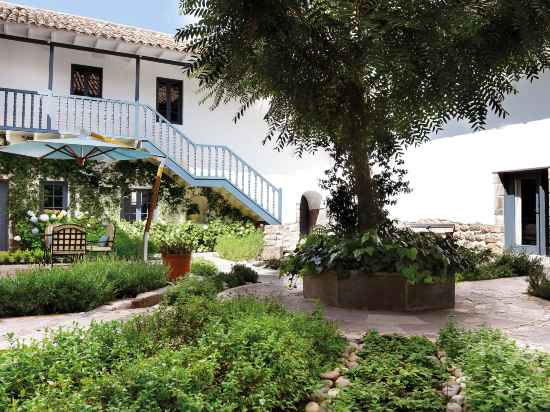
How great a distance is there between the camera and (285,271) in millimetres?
5855

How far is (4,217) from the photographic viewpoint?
11.7 metres

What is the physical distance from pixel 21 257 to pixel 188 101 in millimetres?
6792

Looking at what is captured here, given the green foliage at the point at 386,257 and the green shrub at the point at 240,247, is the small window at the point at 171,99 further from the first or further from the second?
the green foliage at the point at 386,257

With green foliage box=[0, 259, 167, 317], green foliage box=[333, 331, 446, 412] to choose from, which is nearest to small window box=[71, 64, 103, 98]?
green foliage box=[0, 259, 167, 317]

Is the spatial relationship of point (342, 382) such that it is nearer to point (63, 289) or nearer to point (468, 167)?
point (63, 289)

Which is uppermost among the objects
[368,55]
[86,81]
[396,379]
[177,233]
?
[86,81]

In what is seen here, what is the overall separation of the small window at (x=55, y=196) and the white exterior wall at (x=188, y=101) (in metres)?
2.54

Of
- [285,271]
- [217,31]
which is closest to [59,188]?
[285,271]

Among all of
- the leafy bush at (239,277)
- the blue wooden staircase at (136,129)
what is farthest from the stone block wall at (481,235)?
the leafy bush at (239,277)

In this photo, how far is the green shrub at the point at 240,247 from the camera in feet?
38.3

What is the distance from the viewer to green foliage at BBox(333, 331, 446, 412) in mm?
2572

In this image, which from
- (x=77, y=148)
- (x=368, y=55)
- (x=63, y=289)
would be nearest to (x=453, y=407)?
(x=368, y=55)

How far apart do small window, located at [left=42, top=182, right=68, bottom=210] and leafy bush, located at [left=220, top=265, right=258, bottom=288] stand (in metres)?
7.06

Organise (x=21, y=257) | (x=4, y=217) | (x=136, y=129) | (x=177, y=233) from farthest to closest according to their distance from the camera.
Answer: (x=177, y=233), (x=136, y=129), (x=4, y=217), (x=21, y=257)
